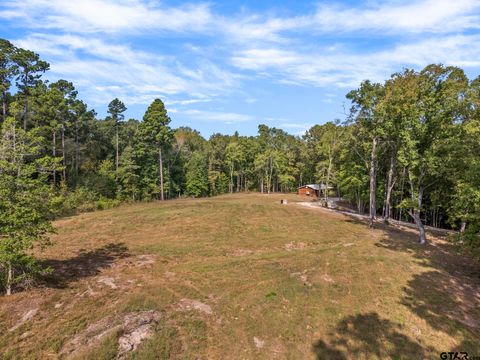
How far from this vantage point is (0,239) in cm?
1262

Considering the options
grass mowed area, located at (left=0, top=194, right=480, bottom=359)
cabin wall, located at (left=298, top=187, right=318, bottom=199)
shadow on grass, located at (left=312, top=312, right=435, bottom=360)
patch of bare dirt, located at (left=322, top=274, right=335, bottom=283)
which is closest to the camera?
shadow on grass, located at (left=312, top=312, right=435, bottom=360)

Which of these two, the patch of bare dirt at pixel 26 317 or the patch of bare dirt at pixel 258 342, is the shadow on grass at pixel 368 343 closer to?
the patch of bare dirt at pixel 258 342

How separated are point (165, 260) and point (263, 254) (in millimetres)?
6755

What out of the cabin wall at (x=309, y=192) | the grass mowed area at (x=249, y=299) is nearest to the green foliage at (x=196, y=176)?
the cabin wall at (x=309, y=192)

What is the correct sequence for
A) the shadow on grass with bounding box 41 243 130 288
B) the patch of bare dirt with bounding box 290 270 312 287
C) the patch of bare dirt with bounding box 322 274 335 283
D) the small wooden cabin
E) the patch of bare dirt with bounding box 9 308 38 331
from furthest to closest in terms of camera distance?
the small wooden cabin, the patch of bare dirt with bounding box 322 274 335 283, the patch of bare dirt with bounding box 290 270 312 287, the shadow on grass with bounding box 41 243 130 288, the patch of bare dirt with bounding box 9 308 38 331

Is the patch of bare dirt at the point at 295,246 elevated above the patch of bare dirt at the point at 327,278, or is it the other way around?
the patch of bare dirt at the point at 327,278

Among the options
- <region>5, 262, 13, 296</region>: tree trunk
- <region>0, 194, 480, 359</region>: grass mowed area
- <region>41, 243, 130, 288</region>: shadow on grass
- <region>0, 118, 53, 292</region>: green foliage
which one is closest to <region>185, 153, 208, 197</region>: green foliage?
<region>0, 194, 480, 359</region>: grass mowed area

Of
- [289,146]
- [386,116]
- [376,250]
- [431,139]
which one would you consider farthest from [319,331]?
[289,146]

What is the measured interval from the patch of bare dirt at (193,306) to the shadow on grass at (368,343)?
4681mm

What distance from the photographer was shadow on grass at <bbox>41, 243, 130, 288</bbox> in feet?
51.2

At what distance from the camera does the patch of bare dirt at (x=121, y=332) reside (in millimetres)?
10303

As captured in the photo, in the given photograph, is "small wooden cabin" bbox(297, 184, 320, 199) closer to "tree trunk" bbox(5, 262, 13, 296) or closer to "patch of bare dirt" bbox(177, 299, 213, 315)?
"patch of bare dirt" bbox(177, 299, 213, 315)

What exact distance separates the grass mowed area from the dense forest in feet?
9.21

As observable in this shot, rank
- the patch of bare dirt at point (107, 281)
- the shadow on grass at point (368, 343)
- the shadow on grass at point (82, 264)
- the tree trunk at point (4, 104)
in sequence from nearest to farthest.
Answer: the shadow on grass at point (368, 343)
the patch of bare dirt at point (107, 281)
the shadow on grass at point (82, 264)
the tree trunk at point (4, 104)
